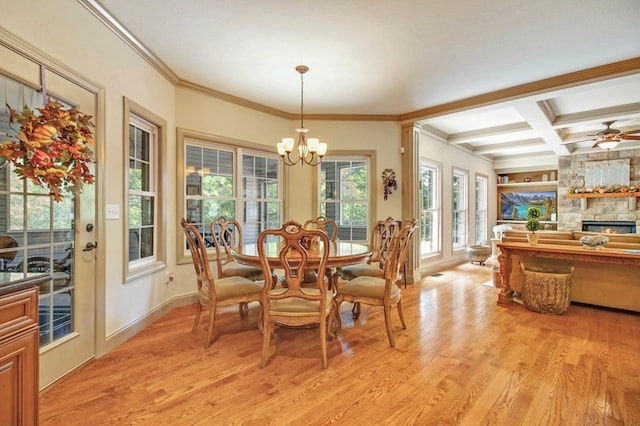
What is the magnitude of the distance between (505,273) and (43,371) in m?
4.59

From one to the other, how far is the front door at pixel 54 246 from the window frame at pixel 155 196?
0.40 m

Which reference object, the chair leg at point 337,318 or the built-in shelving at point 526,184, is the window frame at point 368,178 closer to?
the chair leg at point 337,318

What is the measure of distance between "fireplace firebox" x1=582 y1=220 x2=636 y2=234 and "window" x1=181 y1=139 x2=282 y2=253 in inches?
293

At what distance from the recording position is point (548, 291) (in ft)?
11.5

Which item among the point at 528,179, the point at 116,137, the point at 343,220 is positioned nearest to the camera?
the point at 116,137

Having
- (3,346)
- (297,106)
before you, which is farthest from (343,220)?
(3,346)

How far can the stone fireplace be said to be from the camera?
7.01m

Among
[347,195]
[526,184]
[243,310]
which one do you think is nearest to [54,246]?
[243,310]

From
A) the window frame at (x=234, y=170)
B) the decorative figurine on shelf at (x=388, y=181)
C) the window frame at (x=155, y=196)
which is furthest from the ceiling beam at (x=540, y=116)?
the window frame at (x=155, y=196)

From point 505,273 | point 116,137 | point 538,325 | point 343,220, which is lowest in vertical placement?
point 538,325

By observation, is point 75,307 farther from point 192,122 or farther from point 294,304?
point 192,122

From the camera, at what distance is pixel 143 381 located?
213cm

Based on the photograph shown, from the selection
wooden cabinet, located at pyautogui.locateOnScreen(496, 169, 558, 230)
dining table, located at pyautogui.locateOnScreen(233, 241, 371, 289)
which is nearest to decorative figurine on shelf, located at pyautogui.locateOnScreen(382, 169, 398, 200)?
dining table, located at pyautogui.locateOnScreen(233, 241, 371, 289)

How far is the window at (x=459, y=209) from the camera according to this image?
22.8 ft
